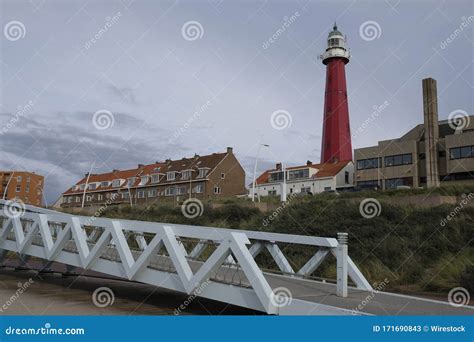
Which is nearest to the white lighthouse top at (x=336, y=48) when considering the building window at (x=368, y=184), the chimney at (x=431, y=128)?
the chimney at (x=431, y=128)

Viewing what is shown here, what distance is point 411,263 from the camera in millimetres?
17453

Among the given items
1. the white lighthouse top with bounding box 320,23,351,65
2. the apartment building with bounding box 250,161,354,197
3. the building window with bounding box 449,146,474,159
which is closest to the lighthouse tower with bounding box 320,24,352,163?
the white lighthouse top with bounding box 320,23,351,65

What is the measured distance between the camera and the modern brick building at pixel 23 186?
87.8 m

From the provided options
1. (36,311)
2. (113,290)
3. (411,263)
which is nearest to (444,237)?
(411,263)

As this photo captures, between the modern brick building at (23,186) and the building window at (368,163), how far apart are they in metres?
68.1

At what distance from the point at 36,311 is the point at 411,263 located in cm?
1350

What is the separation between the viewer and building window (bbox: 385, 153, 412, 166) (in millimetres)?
43812

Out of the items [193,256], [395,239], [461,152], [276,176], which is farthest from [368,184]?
[193,256]

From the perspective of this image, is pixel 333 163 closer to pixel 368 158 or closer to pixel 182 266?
pixel 368 158

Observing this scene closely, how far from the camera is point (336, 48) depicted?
53.7 meters

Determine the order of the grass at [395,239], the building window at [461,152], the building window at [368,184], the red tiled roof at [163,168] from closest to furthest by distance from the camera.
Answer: the grass at [395,239] → the building window at [461,152] → the building window at [368,184] → the red tiled roof at [163,168]

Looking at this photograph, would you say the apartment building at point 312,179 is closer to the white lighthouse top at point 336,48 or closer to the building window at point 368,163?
the building window at point 368,163

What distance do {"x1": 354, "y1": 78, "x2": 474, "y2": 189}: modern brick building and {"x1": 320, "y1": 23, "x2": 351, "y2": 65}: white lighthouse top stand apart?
12.9 metres

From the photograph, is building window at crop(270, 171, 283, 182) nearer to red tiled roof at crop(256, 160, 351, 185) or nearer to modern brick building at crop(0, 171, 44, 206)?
red tiled roof at crop(256, 160, 351, 185)
